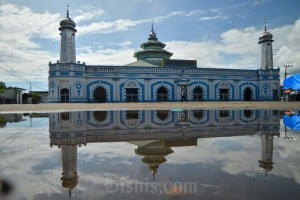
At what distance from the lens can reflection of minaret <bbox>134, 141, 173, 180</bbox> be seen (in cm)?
355

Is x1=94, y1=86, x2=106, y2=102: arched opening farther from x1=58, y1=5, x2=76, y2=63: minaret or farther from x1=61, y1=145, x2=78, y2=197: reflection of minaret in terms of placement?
x1=61, y1=145, x2=78, y2=197: reflection of minaret

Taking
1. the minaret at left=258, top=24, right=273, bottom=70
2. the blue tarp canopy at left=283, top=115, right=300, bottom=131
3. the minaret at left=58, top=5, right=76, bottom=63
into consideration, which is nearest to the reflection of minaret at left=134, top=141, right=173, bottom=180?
the blue tarp canopy at left=283, top=115, right=300, bottom=131

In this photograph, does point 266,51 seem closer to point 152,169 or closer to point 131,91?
point 131,91

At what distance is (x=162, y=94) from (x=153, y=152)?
1295 inches

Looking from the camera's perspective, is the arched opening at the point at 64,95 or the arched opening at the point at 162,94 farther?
the arched opening at the point at 162,94

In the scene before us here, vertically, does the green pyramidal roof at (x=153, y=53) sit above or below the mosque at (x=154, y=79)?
above

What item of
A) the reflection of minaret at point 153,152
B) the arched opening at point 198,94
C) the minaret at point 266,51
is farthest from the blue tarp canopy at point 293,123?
the minaret at point 266,51

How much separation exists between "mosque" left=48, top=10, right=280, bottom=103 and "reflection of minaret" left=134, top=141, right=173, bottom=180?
2932cm

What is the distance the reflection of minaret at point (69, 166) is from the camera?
2773mm

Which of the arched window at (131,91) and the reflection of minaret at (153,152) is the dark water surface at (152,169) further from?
the arched window at (131,91)

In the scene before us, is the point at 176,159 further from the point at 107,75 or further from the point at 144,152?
the point at 107,75

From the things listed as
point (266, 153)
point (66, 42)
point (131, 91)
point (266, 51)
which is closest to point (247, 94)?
point (266, 51)

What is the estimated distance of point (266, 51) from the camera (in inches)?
1677

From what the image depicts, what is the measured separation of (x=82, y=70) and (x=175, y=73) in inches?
526
